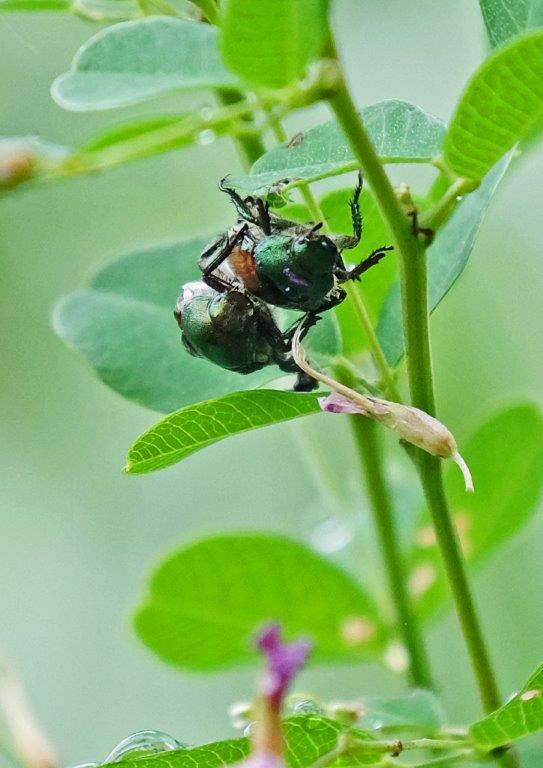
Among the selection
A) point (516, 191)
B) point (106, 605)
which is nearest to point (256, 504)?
point (106, 605)

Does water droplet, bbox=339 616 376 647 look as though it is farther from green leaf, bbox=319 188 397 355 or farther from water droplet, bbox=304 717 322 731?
water droplet, bbox=304 717 322 731

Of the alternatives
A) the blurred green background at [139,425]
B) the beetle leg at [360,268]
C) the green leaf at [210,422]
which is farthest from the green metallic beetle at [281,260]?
the blurred green background at [139,425]

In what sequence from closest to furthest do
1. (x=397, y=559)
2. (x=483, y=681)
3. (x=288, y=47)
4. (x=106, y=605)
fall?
(x=288, y=47) → (x=483, y=681) → (x=397, y=559) → (x=106, y=605)

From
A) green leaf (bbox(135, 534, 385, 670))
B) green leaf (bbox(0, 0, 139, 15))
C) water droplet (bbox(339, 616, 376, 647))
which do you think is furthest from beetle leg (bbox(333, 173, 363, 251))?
water droplet (bbox(339, 616, 376, 647))

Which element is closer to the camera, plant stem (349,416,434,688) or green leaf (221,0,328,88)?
green leaf (221,0,328,88)

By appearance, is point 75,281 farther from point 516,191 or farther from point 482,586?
point 482,586

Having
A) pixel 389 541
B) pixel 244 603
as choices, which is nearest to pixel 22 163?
pixel 389 541

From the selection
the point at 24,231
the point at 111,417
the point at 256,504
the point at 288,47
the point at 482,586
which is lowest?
the point at 482,586
